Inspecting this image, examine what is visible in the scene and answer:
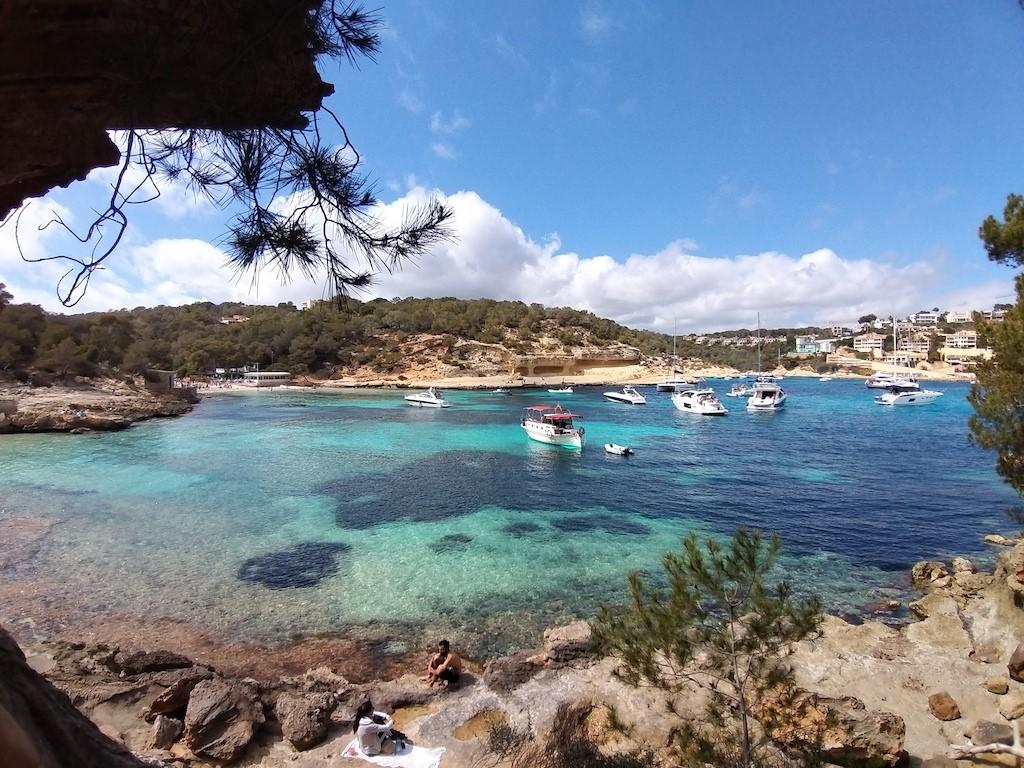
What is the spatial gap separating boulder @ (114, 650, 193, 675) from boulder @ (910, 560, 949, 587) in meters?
15.3

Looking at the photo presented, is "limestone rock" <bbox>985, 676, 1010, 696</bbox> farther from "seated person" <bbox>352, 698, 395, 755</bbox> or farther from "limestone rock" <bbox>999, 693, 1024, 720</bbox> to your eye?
"seated person" <bbox>352, 698, 395, 755</bbox>

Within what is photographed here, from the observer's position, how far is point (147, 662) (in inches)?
306

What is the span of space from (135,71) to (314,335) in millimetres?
88958

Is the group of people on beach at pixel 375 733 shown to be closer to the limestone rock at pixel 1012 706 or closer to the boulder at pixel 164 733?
the boulder at pixel 164 733

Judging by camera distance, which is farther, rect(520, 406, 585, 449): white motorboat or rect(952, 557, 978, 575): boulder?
rect(520, 406, 585, 449): white motorboat

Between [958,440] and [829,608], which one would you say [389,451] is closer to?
[829,608]

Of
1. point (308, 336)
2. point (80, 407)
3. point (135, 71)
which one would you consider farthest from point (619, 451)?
point (308, 336)

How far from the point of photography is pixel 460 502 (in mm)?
19062

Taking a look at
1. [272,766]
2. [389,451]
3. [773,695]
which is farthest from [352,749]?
[389,451]

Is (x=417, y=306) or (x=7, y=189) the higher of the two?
(x=417, y=306)

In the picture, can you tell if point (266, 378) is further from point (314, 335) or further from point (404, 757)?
point (404, 757)

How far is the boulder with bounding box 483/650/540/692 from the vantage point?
767 cm

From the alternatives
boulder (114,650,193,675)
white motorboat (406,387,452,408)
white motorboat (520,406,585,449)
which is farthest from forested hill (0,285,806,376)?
boulder (114,650,193,675)

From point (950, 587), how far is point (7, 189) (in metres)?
Answer: 16.5
